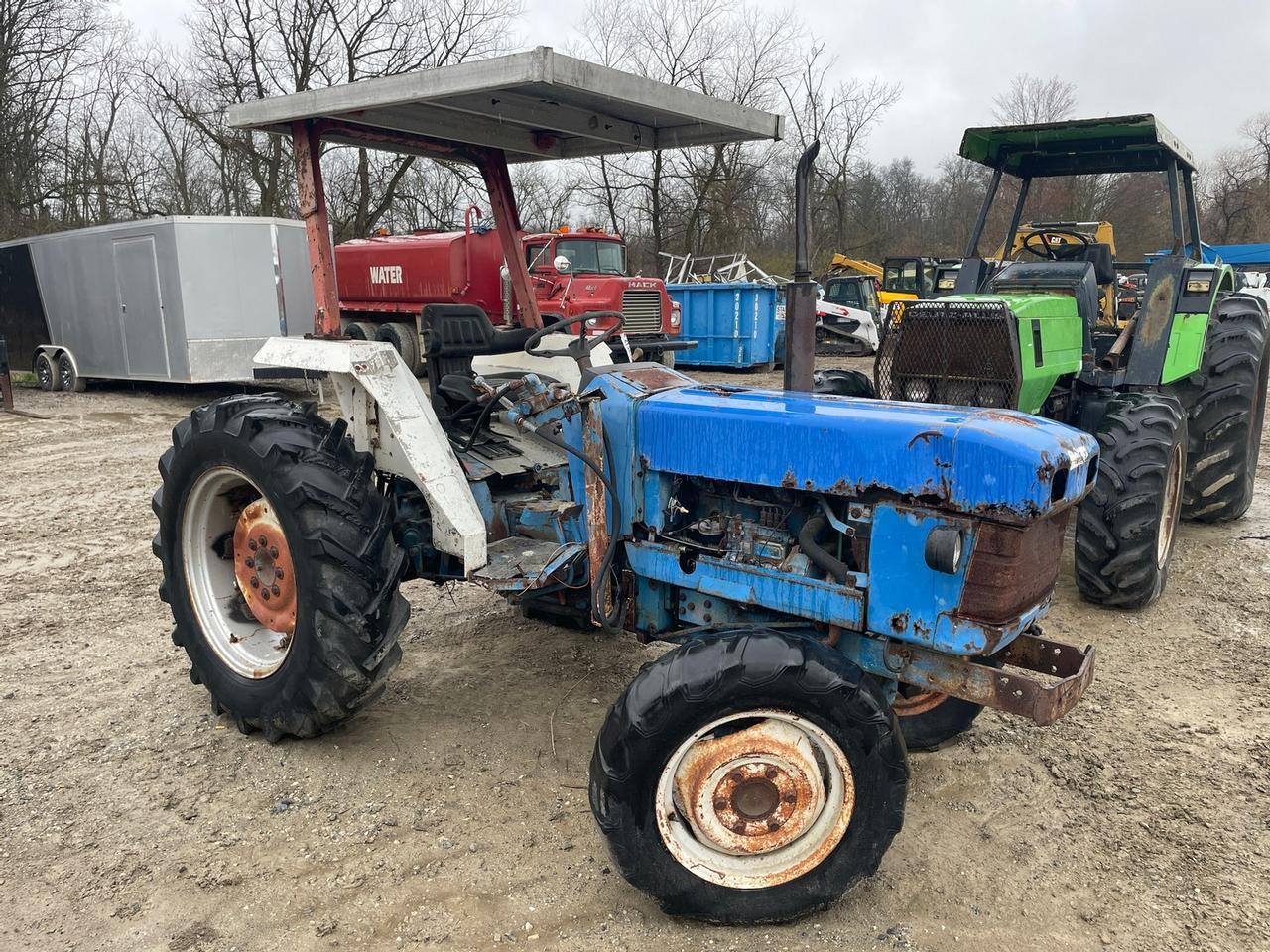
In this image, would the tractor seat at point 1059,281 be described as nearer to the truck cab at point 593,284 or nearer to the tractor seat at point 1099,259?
the tractor seat at point 1099,259

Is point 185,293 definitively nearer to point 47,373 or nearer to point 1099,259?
point 47,373

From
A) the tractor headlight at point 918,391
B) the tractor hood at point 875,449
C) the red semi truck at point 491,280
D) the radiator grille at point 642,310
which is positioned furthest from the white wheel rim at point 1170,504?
the radiator grille at point 642,310

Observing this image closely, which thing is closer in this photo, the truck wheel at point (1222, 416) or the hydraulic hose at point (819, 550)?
the hydraulic hose at point (819, 550)

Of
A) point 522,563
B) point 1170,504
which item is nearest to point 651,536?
point 522,563

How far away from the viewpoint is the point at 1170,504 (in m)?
A: 4.61

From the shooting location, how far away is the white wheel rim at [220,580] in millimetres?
3150

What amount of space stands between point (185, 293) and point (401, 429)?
28.8 ft

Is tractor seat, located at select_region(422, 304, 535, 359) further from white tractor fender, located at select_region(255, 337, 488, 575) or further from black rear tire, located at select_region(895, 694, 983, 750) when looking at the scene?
black rear tire, located at select_region(895, 694, 983, 750)

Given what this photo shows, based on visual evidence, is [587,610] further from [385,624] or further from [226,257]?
Answer: [226,257]

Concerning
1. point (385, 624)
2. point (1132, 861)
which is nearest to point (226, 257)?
point (385, 624)

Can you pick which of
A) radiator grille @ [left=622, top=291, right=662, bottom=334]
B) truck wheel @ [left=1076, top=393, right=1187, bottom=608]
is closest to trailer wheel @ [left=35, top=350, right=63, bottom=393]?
radiator grille @ [left=622, top=291, right=662, bottom=334]

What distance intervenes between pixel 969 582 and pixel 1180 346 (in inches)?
153

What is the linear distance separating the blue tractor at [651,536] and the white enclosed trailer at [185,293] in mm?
7081

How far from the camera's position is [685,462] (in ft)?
8.42
